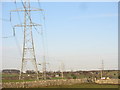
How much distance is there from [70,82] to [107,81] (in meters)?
12.2

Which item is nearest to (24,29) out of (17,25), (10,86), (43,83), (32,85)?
(17,25)

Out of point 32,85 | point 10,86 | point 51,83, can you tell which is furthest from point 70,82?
point 10,86

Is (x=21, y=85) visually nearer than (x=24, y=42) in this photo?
No

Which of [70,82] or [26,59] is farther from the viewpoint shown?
[70,82]

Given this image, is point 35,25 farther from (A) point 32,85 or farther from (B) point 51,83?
(B) point 51,83

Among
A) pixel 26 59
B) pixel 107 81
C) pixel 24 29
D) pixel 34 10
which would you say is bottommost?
pixel 107 81

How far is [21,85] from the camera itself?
4659 centimetres

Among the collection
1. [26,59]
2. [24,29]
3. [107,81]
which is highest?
[24,29]

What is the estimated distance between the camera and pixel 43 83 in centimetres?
5388

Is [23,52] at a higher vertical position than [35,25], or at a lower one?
lower

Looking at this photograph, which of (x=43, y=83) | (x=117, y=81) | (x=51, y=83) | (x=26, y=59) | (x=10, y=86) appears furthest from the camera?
(x=117, y=81)

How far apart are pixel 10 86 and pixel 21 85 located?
259 centimetres

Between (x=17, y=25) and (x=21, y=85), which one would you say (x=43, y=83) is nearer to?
(x=21, y=85)

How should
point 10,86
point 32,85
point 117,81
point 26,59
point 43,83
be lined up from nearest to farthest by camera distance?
point 26,59, point 10,86, point 32,85, point 43,83, point 117,81
